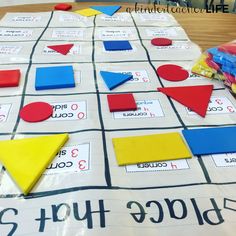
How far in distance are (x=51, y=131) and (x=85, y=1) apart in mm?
877

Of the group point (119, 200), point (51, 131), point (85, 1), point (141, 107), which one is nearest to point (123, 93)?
point (141, 107)

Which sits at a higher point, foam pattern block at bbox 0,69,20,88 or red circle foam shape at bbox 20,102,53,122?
foam pattern block at bbox 0,69,20,88

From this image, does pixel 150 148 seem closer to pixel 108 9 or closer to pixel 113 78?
pixel 113 78

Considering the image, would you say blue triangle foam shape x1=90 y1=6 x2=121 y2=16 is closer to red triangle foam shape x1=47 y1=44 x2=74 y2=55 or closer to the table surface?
the table surface

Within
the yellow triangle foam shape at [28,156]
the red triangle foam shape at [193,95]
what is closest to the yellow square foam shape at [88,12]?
the red triangle foam shape at [193,95]

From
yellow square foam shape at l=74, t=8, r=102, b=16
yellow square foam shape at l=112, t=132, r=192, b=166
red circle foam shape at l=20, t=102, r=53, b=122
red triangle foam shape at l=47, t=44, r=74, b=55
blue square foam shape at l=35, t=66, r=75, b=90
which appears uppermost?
yellow square foam shape at l=74, t=8, r=102, b=16

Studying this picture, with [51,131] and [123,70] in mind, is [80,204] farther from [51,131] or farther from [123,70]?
[123,70]

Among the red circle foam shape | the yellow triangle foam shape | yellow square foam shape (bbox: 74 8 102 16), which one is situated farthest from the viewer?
yellow square foam shape (bbox: 74 8 102 16)

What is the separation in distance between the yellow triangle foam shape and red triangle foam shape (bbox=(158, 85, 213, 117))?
24cm

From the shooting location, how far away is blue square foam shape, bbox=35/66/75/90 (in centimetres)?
69

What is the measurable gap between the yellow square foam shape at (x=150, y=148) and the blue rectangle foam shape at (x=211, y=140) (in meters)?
0.01

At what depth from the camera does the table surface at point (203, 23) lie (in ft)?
3.11

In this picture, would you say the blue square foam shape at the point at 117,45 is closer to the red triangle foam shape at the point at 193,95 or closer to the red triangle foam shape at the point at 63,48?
the red triangle foam shape at the point at 63,48

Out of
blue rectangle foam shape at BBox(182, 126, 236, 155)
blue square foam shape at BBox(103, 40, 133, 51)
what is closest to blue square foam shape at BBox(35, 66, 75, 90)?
blue square foam shape at BBox(103, 40, 133, 51)
